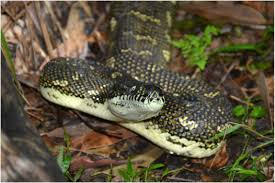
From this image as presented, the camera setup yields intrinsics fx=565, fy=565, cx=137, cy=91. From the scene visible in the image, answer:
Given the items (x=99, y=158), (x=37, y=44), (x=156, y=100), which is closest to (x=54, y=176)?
(x=156, y=100)

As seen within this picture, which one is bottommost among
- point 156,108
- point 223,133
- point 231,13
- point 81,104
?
point 223,133

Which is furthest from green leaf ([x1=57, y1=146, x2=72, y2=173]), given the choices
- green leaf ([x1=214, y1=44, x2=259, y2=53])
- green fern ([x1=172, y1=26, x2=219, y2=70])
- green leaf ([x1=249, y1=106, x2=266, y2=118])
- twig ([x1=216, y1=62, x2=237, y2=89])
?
green leaf ([x1=214, y1=44, x2=259, y2=53])

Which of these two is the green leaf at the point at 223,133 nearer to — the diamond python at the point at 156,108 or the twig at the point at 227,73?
the diamond python at the point at 156,108

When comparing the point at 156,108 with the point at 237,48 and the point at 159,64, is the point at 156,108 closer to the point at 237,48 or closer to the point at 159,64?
the point at 159,64

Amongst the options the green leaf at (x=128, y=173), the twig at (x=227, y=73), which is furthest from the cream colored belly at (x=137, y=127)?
the twig at (x=227, y=73)

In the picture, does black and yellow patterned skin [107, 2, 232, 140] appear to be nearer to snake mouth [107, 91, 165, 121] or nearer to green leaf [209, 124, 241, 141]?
green leaf [209, 124, 241, 141]

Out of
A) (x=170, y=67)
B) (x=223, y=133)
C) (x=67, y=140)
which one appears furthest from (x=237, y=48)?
(x=67, y=140)

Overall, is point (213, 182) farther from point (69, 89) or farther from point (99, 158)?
point (69, 89)

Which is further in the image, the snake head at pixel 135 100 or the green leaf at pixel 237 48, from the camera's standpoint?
the green leaf at pixel 237 48

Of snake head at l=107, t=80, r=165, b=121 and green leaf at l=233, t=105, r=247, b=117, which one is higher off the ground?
snake head at l=107, t=80, r=165, b=121
